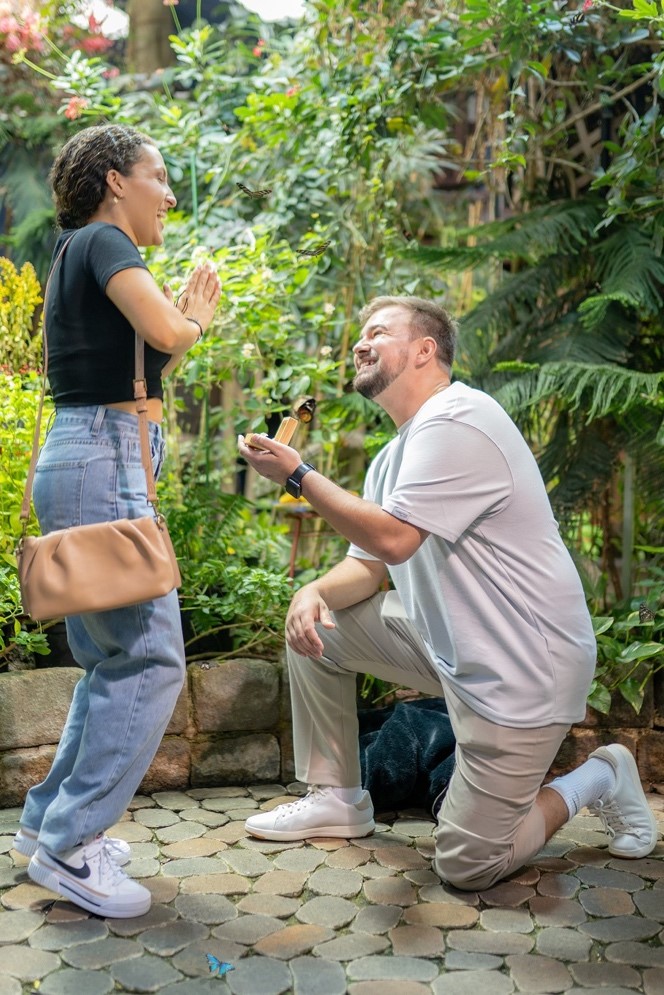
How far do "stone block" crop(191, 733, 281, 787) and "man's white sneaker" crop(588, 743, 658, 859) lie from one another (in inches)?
38.1

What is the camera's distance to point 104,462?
2.21 m

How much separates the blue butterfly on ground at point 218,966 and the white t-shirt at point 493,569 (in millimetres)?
761

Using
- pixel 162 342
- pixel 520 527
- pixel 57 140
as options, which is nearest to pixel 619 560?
pixel 520 527

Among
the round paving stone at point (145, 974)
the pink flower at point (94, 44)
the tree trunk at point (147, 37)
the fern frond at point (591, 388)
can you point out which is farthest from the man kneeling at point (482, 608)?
the tree trunk at point (147, 37)

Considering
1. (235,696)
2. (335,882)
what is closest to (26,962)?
(335,882)

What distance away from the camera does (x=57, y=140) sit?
541 cm

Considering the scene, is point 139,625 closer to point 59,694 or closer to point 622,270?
point 59,694

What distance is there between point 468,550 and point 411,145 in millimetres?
2616

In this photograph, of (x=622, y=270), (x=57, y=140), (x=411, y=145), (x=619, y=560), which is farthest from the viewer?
(x=57, y=140)

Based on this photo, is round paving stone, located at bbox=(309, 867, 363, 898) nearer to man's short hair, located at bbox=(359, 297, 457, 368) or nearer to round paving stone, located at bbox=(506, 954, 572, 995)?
round paving stone, located at bbox=(506, 954, 572, 995)

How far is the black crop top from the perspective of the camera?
2.17 metres

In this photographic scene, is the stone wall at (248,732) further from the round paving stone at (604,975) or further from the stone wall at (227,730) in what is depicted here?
the round paving stone at (604,975)

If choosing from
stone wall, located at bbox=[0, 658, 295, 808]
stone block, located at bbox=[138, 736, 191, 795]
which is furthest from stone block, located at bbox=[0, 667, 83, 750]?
stone block, located at bbox=[138, 736, 191, 795]

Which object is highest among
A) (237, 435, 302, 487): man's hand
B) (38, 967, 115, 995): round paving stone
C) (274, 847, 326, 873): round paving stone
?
(237, 435, 302, 487): man's hand
